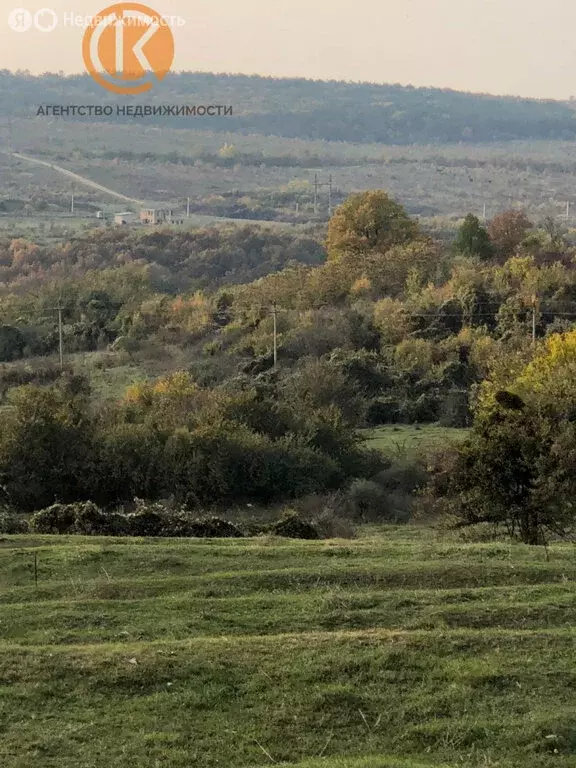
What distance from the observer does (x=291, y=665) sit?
1131 centimetres

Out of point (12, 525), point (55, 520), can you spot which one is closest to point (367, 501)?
point (55, 520)

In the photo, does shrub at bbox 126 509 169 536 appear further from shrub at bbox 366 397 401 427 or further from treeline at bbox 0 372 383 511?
shrub at bbox 366 397 401 427

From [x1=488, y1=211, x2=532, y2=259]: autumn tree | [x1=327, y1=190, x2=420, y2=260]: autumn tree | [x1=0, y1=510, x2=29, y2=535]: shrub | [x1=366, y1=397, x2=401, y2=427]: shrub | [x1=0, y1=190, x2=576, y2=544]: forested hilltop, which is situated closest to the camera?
[x1=0, y1=510, x2=29, y2=535]: shrub

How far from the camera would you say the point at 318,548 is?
60.0ft

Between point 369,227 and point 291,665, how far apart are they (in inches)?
2566

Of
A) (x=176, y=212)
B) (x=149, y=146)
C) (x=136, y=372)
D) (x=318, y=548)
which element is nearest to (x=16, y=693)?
(x=318, y=548)

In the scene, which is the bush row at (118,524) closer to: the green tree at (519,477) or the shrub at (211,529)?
the shrub at (211,529)

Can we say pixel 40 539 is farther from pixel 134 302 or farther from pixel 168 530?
pixel 134 302

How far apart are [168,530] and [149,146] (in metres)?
178

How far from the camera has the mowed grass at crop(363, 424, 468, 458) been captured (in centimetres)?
3891

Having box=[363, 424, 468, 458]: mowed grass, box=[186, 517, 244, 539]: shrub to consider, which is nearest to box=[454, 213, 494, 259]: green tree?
box=[363, 424, 468, 458]: mowed grass

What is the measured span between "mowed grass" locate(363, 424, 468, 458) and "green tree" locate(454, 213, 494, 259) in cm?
2969

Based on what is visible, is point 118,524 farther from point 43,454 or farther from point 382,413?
point 382,413

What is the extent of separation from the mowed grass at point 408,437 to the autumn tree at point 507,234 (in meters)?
32.6
